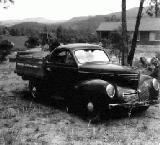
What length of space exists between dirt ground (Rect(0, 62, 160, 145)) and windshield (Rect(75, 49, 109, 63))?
1557 millimetres

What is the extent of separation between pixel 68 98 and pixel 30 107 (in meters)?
1.29

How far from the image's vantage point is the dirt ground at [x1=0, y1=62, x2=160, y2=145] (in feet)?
21.7

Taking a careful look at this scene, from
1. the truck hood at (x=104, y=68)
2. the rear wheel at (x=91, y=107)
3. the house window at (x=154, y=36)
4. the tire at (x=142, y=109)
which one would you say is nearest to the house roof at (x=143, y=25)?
the house window at (x=154, y=36)

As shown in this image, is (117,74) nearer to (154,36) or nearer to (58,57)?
(58,57)

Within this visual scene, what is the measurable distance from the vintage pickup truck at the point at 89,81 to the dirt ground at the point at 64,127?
41 centimetres

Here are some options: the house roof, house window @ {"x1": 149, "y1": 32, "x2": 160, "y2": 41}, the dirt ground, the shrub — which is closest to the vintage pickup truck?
the dirt ground

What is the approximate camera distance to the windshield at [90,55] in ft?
30.0

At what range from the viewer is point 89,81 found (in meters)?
8.18

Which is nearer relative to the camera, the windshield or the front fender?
the front fender

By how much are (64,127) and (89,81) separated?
1343 millimetres

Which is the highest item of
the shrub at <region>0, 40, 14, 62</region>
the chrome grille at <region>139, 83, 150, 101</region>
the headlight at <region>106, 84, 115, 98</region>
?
the headlight at <region>106, 84, 115, 98</region>

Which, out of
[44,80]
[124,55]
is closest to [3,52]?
[124,55]

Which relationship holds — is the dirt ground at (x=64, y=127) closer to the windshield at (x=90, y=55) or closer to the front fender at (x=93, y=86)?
the front fender at (x=93, y=86)

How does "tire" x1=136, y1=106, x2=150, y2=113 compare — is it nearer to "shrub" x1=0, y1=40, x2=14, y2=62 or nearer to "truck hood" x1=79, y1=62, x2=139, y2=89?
"truck hood" x1=79, y1=62, x2=139, y2=89
